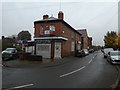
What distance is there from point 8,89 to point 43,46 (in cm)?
2716

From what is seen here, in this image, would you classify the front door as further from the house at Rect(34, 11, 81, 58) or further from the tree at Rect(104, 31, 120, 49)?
the tree at Rect(104, 31, 120, 49)

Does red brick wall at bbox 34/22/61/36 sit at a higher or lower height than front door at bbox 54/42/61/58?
higher

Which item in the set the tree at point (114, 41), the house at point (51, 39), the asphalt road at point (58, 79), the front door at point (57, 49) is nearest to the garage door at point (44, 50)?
the house at point (51, 39)

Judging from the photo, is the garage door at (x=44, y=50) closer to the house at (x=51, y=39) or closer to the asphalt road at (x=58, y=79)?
the house at (x=51, y=39)

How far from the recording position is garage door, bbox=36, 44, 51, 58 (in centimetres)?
3503

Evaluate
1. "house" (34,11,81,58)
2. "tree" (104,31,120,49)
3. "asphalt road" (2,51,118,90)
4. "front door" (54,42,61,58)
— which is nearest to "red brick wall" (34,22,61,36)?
"house" (34,11,81,58)

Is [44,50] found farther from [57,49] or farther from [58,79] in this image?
[58,79]

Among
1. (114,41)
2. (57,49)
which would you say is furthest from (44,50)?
(114,41)

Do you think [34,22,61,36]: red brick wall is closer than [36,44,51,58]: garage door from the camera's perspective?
Yes

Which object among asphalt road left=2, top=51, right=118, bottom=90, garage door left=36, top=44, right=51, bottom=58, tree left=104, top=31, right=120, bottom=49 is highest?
tree left=104, top=31, right=120, bottom=49

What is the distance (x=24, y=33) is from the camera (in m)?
85.9

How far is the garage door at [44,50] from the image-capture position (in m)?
35.0

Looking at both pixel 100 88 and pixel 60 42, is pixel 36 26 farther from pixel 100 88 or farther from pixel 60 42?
pixel 100 88

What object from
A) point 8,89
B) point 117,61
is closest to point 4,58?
point 117,61
